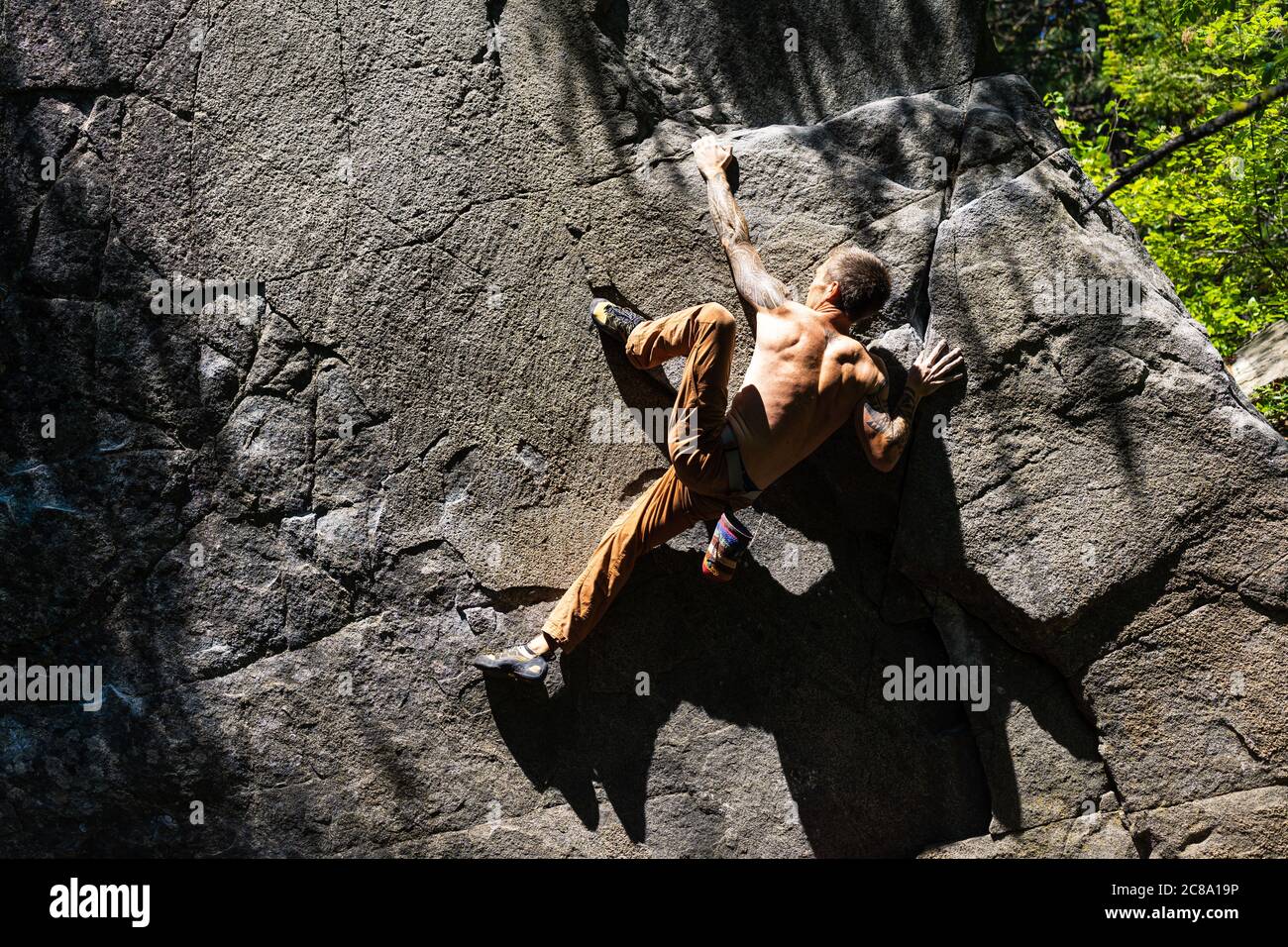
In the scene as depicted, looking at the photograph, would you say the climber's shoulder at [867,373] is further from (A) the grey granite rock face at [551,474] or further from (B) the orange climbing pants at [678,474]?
(B) the orange climbing pants at [678,474]

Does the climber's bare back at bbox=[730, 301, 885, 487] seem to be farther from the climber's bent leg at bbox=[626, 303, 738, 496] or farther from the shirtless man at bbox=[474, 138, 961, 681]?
the climber's bent leg at bbox=[626, 303, 738, 496]

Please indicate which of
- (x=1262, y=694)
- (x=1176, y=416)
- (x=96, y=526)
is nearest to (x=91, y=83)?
(x=96, y=526)

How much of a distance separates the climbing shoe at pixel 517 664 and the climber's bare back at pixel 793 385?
1.08m

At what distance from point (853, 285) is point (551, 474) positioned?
1.36m

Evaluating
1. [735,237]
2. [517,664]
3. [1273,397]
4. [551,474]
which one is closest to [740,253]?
[735,237]

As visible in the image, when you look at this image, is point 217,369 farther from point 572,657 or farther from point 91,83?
point 572,657

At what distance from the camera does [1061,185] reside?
4.14 m

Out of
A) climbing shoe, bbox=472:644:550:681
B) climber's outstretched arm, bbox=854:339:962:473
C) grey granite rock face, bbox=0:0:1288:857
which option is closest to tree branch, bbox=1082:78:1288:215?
grey granite rock face, bbox=0:0:1288:857

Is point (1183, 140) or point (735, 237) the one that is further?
point (735, 237)

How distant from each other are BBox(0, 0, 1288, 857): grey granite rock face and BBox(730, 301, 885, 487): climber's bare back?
349 millimetres

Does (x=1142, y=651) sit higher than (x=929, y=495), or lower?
lower

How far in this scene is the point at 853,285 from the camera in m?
3.82

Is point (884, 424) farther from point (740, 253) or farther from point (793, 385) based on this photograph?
point (740, 253)

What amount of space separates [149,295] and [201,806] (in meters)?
1.99
